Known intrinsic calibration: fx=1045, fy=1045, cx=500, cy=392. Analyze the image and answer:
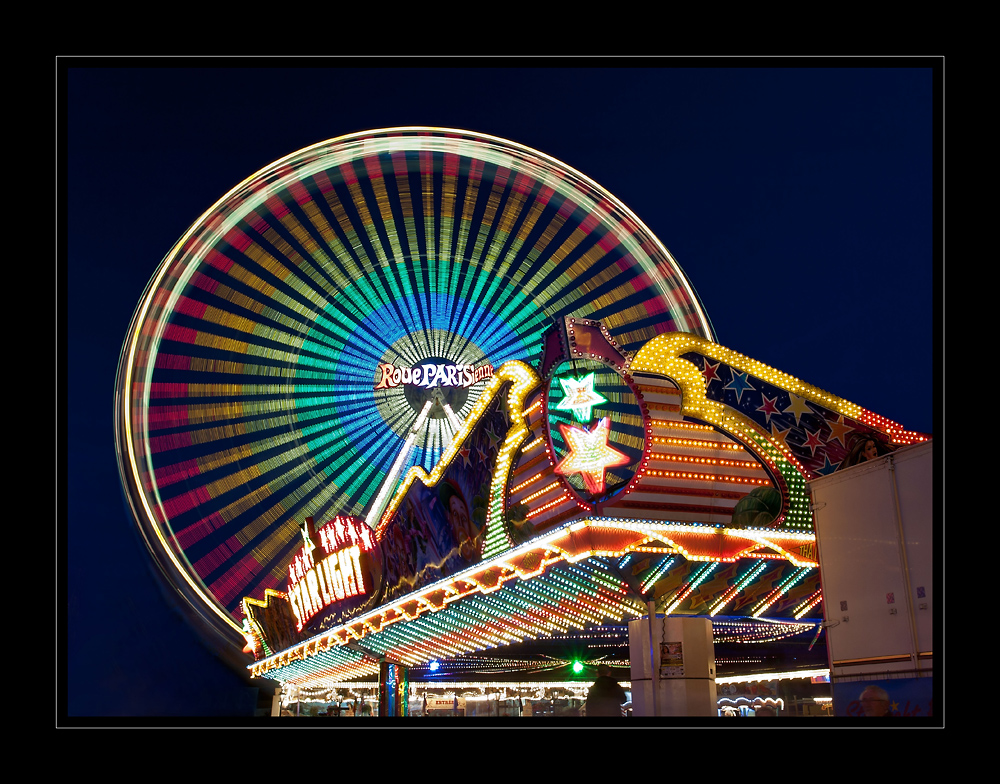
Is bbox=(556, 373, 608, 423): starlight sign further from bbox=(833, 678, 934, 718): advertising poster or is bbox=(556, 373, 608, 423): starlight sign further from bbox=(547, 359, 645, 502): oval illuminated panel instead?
bbox=(833, 678, 934, 718): advertising poster

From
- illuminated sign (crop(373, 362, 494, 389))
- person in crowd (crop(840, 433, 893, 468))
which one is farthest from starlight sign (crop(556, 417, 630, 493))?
illuminated sign (crop(373, 362, 494, 389))

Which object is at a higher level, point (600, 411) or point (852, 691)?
point (600, 411)

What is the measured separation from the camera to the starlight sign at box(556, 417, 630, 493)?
11.8 metres

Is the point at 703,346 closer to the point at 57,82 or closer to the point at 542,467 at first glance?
the point at 542,467

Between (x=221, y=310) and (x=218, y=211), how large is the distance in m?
2.09

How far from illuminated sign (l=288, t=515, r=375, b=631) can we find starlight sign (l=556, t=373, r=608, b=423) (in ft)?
28.3

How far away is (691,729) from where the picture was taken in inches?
308

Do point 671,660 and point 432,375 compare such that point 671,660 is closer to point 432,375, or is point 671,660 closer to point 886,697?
point 886,697

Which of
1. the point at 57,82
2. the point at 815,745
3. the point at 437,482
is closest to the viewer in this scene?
the point at 815,745

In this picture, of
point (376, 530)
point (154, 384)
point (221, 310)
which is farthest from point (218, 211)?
point (376, 530)

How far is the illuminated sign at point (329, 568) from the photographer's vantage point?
66.7 feet

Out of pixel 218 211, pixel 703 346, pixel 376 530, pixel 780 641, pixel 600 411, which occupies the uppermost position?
pixel 218 211

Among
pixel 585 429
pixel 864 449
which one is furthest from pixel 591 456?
pixel 864 449

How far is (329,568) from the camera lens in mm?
21719
